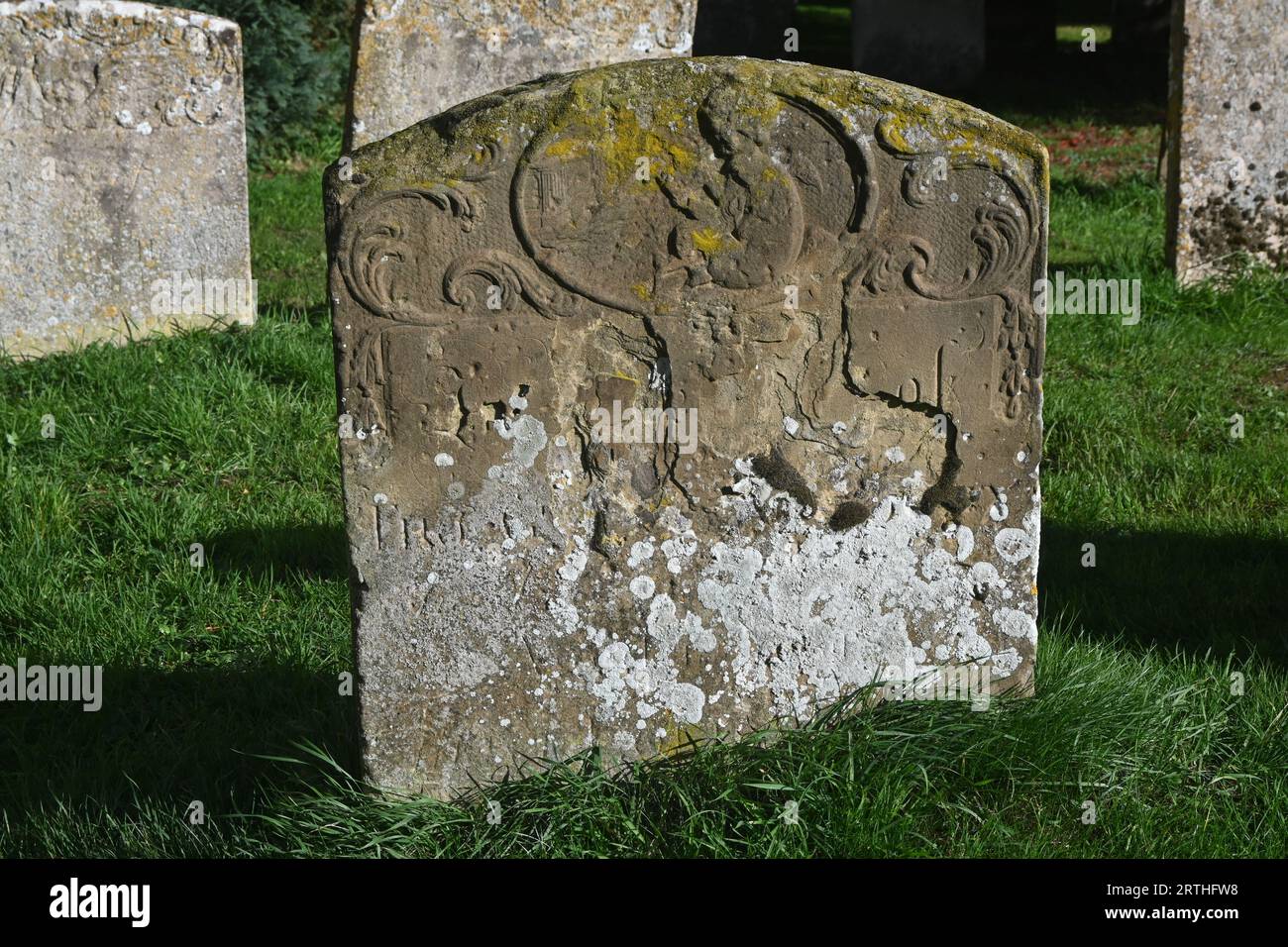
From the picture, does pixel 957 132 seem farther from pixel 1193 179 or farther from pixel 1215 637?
pixel 1193 179

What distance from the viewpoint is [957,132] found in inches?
110

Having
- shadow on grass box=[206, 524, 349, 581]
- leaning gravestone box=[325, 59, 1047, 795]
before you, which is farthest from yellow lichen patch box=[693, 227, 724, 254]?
shadow on grass box=[206, 524, 349, 581]

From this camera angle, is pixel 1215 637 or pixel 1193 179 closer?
pixel 1215 637

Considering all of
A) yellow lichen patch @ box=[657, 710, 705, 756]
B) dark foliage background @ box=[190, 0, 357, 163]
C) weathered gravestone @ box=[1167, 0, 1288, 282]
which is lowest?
yellow lichen patch @ box=[657, 710, 705, 756]

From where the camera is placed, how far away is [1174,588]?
425cm

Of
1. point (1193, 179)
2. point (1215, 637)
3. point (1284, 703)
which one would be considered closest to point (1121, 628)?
point (1215, 637)

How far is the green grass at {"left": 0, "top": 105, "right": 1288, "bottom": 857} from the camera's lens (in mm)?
2914

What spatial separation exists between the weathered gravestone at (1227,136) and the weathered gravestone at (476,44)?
2548 mm

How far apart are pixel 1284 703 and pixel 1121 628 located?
0.59 meters

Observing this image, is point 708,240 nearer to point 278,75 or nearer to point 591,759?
point 591,759

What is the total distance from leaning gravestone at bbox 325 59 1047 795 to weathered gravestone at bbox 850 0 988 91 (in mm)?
10352

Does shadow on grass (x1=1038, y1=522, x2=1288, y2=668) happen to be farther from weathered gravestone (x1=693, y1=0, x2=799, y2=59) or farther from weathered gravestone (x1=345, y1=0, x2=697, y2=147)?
weathered gravestone (x1=693, y1=0, x2=799, y2=59)

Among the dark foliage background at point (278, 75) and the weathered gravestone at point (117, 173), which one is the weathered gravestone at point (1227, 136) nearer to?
the weathered gravestone at point (117, 173)

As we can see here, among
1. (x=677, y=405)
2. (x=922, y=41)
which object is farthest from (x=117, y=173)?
(x=922, y=41)
